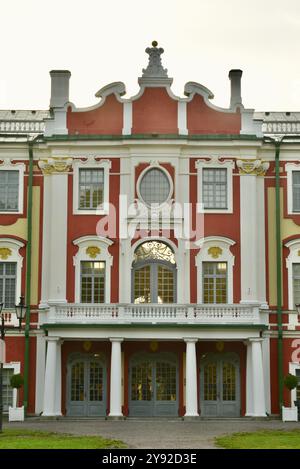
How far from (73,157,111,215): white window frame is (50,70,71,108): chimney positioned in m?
3.54

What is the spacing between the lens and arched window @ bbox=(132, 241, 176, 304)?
42656mm

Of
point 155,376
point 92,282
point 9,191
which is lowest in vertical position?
point 155,376

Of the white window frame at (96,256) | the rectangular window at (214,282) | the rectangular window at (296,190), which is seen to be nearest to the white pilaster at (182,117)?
the rectangular window at (296,190)

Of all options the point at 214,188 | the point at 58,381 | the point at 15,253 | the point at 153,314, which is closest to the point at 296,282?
the point at 214,188

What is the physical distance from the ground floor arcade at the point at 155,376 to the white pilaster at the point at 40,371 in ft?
0.66

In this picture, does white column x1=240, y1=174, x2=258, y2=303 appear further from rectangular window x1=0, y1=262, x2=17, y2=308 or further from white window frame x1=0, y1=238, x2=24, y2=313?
rectangular window x1=0, y1=262, x2=17, y2=308

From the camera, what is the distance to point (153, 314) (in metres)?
41.3

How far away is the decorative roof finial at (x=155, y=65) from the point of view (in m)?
43.5

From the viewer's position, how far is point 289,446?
89.4ft

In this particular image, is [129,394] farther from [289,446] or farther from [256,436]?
[289,446]

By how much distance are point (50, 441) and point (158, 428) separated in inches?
303

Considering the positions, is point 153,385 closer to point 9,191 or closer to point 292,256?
point 292,256

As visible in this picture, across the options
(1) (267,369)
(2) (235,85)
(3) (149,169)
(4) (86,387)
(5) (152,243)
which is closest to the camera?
(4) (86,387)
